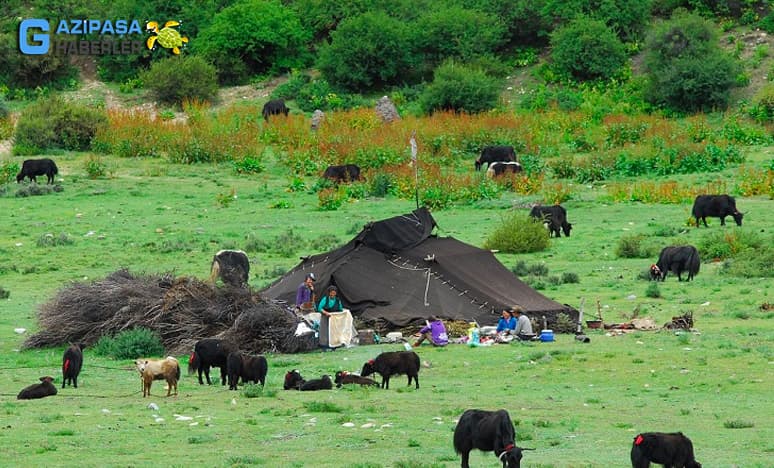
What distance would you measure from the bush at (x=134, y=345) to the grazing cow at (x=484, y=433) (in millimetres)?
9598

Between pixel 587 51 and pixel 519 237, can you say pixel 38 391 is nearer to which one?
pixel 519 237

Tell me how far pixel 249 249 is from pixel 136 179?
11.8 metres

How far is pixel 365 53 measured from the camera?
60.6 meters

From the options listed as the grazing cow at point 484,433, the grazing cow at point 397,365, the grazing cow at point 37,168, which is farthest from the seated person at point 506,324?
the grazing cow at point 37,168

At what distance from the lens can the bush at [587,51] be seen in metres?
57.8

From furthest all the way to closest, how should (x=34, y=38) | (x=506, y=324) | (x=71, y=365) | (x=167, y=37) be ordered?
(x=167, y=37) → (x=34, y=38) → (x=506, y=324) → (x=71, y=365)

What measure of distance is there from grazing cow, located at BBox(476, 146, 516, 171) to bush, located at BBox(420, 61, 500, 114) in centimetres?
818

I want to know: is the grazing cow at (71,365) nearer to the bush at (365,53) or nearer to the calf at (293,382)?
the calf at (293,382)

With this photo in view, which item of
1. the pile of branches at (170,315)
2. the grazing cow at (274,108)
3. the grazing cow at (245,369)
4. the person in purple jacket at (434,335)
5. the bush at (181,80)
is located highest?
the bush at (181,80)

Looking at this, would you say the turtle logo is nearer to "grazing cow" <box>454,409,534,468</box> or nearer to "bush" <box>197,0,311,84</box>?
"bush" <box>197,0,311,84</box>

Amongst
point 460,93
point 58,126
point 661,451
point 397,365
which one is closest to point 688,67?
point 460,93

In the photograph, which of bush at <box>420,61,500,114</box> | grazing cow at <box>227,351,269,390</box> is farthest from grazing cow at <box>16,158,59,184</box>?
grazing cow at <box>227,351,269,390</box>

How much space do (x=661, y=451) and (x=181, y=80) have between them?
4944cm

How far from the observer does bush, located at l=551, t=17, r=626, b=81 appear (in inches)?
2277
